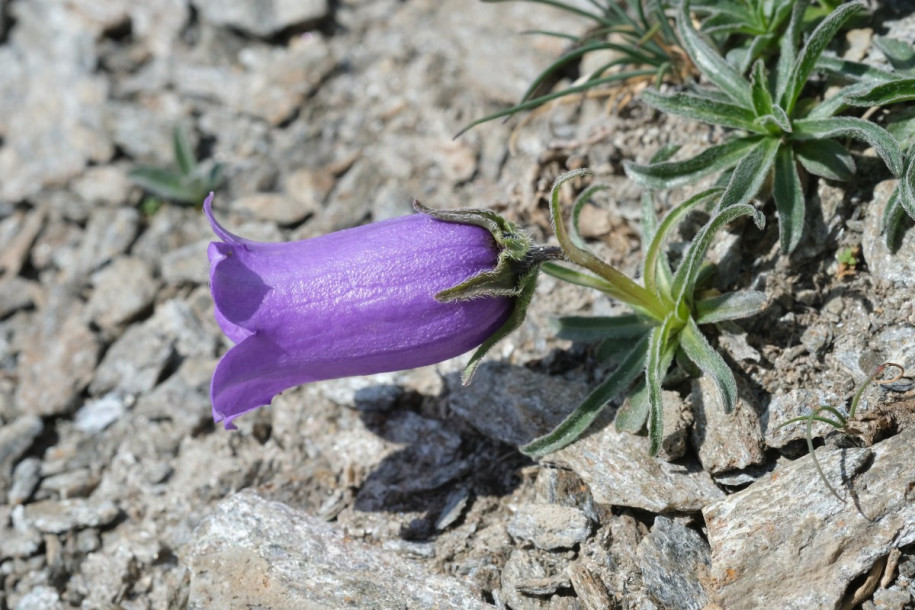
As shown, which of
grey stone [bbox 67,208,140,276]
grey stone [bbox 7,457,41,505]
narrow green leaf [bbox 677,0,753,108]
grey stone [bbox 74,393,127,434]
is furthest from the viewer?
grey stone [bbox 67,208,140,276]

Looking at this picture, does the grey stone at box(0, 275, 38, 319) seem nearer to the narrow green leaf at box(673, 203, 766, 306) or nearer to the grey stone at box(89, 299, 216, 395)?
the grey stone at box(89, 299, 216, 395)

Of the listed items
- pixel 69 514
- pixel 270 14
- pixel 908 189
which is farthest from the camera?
pixel 270 14

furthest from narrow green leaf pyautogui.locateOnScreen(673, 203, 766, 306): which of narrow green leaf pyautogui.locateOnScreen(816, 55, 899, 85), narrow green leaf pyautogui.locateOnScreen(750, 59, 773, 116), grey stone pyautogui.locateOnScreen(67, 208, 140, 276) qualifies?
grey stone pyautogui.locateOnScreen(67, 208, 140, 276)

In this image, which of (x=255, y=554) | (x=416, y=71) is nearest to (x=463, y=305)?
(x=255, y=554)

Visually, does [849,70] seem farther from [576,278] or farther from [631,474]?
[631,474]

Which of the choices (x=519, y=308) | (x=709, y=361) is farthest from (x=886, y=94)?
(x=519, y=308)

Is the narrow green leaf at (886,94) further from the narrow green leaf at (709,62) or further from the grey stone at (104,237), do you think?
the grey stone at (104,237)
